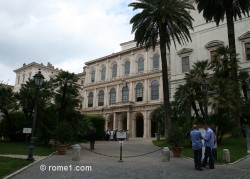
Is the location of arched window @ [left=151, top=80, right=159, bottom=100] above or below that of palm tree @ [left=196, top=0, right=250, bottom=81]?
below

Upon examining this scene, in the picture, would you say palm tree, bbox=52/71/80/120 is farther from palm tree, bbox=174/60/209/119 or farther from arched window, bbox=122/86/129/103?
arched window, bbox=122/86/129/103

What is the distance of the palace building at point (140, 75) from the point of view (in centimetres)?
4003

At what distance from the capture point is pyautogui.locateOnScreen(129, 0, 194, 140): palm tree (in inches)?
987

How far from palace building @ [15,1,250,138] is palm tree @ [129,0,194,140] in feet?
48.0

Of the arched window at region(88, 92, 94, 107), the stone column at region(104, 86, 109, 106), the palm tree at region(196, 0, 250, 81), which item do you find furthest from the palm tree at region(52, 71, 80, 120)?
the arched window at region(88, 92, 94, 107)

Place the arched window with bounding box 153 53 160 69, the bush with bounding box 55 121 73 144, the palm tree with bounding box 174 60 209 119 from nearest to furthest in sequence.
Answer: the bush with bounding box 55 121 73 144 < the palm tree with bounding box 174 60 209 119 < the arched window with bounding box 153 53 160 69

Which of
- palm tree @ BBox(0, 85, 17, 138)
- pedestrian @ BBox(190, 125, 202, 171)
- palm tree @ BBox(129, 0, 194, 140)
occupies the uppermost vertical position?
palm tree @ BBox(129, 0, 194, 140)

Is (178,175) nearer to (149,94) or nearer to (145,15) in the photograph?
(145,15)

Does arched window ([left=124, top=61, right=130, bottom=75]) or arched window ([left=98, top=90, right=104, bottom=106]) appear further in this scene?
arched window ([left=98, top=90, right=104, bottom=106])

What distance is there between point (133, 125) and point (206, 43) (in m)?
21.9

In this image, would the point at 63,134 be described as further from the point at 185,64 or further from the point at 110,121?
the point at 110,121

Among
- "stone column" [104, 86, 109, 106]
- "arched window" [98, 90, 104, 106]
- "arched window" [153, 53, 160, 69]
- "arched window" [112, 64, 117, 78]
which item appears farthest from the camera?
"arched window" [112, 64, 117, 78]

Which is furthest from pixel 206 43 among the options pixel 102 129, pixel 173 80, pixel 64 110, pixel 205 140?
pixel 205 140

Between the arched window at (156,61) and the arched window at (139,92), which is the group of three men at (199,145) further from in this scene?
the arched window at (139,92)
